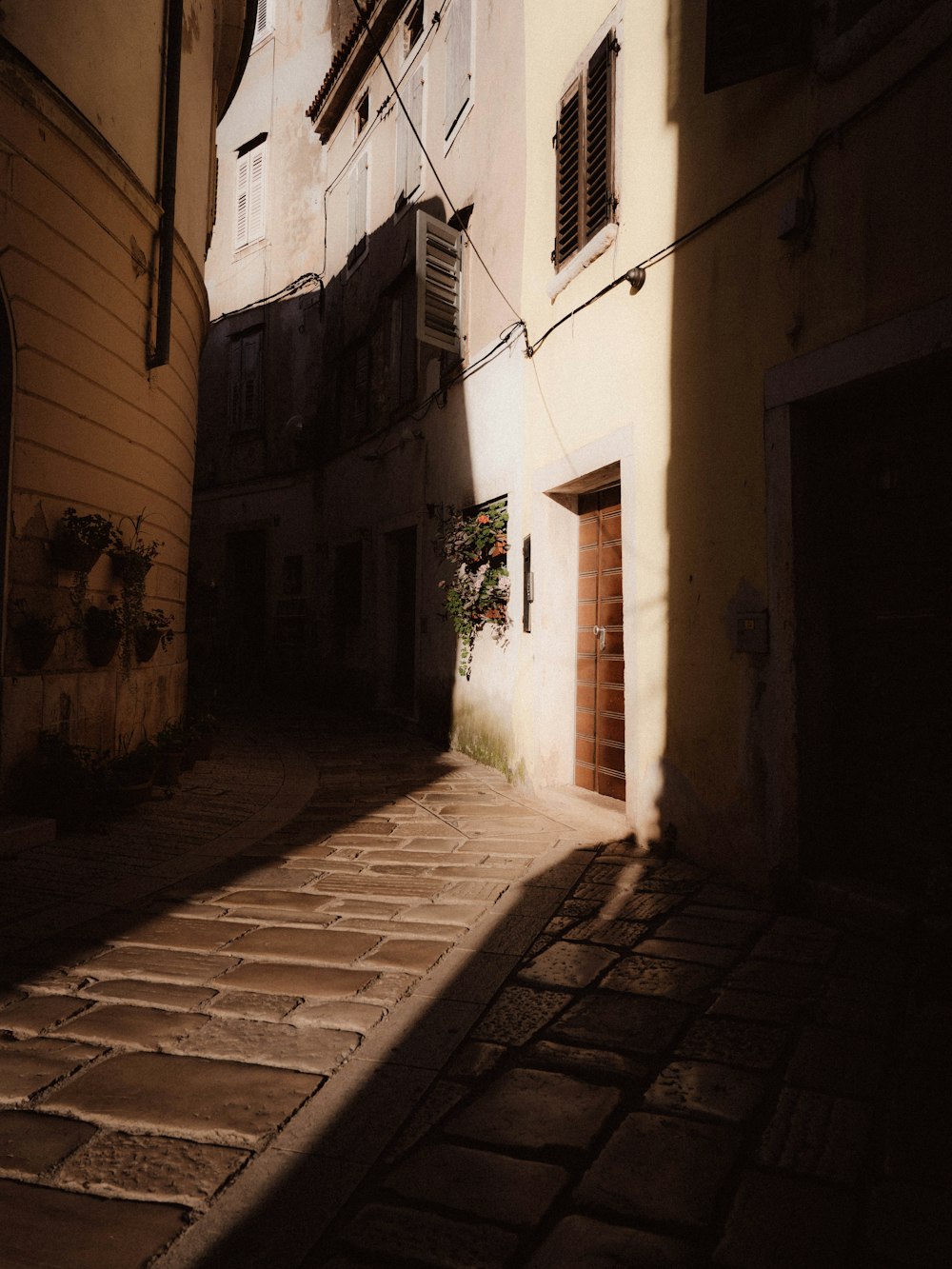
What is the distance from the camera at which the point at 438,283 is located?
28.2ft

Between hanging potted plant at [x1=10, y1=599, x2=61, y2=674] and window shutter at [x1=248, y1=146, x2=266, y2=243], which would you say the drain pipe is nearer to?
hanging potted plant at [x1=10, y1=599, x2=61, y2=674]

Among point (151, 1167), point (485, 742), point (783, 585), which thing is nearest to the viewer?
point (151, 1167)

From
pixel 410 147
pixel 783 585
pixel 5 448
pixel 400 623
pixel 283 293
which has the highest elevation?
pixel 283 293

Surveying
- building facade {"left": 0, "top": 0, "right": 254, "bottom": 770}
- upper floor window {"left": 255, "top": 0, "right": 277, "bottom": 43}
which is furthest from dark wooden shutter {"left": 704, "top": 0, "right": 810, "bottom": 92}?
upper floor window {"left": 255, "top": 0, "right": 277, "bottom": 43}


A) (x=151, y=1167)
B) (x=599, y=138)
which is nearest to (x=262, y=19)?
(x=599, y=138)

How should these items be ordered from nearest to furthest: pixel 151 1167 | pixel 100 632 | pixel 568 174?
pixel 151 1167, pixel 100 632, pixel 568 174

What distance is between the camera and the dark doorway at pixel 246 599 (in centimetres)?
1585

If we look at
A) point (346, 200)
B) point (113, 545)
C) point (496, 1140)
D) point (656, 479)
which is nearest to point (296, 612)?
point (346, 200)

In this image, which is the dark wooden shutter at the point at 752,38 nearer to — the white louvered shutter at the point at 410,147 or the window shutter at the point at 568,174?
the window shutter at the point at 568,174

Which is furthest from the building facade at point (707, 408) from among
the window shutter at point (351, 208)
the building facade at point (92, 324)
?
the window shutter at point (351, 208)

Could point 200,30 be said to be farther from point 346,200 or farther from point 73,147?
point 346,200

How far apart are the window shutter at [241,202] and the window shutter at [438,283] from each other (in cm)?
943

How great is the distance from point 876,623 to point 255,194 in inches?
627

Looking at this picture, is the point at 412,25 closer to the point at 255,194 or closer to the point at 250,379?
the point at 255,194
